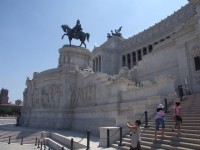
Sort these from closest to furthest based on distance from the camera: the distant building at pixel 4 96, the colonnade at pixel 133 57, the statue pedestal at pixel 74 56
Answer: the statue pedestal at pixel 74 56, the colonnade at pixel 133 57, the distant building at pixel 4 96

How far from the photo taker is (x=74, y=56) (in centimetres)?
4025

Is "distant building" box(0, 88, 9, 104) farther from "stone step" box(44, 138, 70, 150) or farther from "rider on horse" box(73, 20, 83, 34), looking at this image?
"stone step" box(44, 138, 70, 150)

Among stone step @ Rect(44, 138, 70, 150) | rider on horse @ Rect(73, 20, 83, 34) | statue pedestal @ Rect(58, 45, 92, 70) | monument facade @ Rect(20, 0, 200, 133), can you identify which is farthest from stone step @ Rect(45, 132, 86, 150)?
rider on horse @ Rect(73, 20, 83, 34)

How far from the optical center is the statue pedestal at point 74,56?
129 ft

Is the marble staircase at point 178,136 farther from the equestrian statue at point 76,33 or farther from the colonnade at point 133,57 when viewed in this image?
the colonnade at point 133,57

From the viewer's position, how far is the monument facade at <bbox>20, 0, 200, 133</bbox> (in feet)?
61.7

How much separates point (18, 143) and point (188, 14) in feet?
150

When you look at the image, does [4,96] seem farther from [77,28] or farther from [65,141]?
[65,141]

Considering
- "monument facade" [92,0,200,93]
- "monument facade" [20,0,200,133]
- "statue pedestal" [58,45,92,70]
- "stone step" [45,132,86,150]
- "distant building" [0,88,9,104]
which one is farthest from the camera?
"distant building" [0,88,9,104]

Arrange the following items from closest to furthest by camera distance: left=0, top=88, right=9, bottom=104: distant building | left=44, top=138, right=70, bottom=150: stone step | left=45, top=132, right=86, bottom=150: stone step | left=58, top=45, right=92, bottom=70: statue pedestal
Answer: left=45, top=132, right=86, bottom=150: stone step
left=44, top=138, right=70, bottom=150: stone step
left=58, top=45, right=92, bottom=70: statue pedestal
left=0, top=88, right=9, bottom=104: distant building

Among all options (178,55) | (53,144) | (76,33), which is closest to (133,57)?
(76,33)

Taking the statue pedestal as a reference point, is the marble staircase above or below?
below

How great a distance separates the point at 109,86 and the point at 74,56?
61.7 feet

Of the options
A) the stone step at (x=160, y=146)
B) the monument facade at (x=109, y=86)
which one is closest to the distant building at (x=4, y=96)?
the monument facade at (x=109, y=86)
